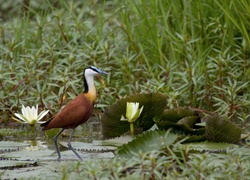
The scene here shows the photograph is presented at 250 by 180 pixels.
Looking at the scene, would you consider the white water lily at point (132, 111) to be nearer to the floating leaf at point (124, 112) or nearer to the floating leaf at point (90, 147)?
the floating leaf at point (124, 112)

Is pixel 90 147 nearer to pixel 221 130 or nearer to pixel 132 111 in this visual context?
pixel 132 111

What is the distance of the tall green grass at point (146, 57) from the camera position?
699 cm

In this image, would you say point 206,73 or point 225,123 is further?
point 206,73

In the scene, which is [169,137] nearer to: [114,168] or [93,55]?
[114,168]

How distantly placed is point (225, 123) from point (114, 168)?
1.80 m

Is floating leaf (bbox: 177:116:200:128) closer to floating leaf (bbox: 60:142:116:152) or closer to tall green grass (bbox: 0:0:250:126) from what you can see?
tall green grass (bbox: 0:0:250:126)

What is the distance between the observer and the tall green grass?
22.9 feet

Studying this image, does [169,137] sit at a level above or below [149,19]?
below

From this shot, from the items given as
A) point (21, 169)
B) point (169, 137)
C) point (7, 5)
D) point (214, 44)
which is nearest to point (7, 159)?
point (21, 169)

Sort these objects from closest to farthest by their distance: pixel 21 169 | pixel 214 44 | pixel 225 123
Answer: pixel 21 169 < pixel 225 123 < pixel 214 44

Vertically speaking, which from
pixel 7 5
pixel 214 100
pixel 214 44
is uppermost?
pixel 7 5

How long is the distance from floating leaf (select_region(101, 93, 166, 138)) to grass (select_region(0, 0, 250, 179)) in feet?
1.50

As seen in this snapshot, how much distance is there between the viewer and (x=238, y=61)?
7188mm

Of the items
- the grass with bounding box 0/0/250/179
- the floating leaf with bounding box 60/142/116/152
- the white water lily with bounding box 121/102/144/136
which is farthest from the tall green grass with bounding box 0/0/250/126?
the floating leaf with bounding box 60/142/116/152
